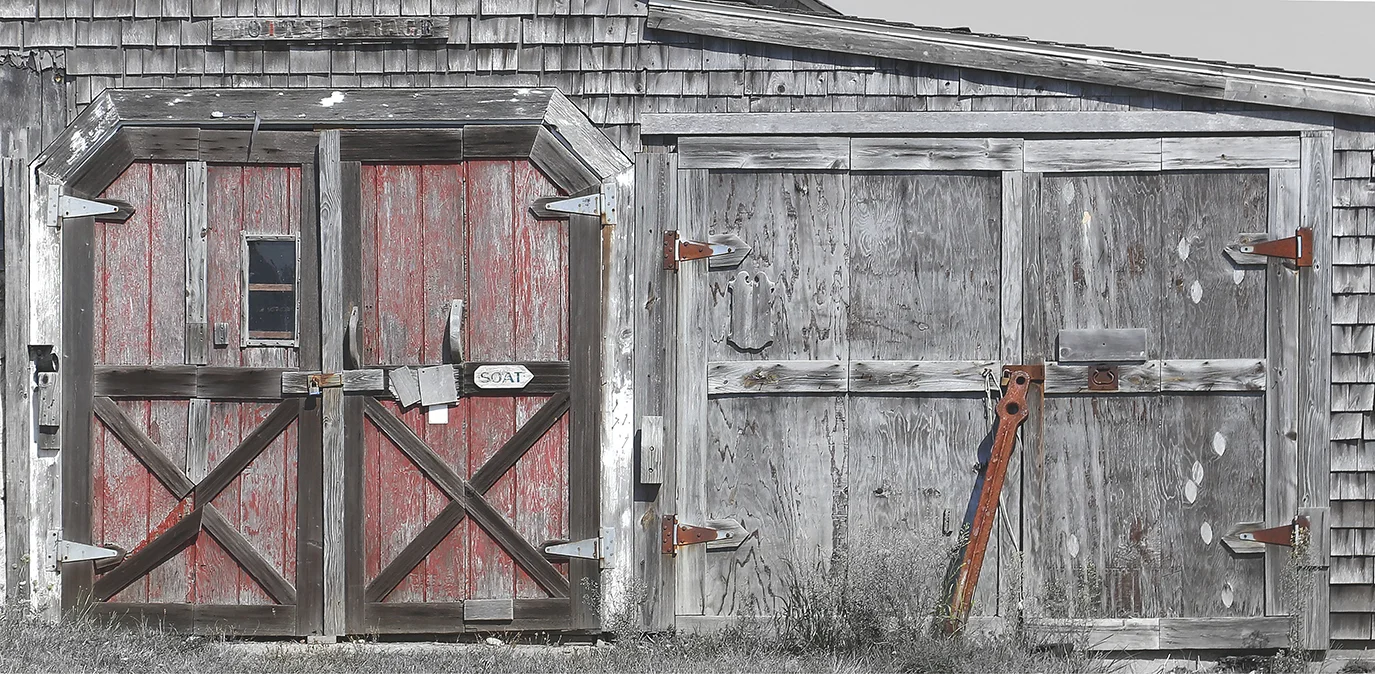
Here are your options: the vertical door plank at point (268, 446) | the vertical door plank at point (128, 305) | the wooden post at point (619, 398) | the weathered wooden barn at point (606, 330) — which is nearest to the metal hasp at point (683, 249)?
the weathered wooden barn at point (606, 330)

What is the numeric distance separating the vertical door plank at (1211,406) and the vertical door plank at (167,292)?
15.8 ft

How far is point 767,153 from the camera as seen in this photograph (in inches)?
217

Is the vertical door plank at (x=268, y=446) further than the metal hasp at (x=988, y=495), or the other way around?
the vertical door plank at (x=268, y=446)

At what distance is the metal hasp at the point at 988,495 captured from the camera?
5359 millimetres

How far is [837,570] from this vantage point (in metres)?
5.52

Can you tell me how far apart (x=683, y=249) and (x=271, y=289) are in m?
2.05

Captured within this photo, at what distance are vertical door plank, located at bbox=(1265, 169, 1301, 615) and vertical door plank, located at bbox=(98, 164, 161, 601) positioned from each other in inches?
216

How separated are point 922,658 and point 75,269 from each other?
4476 mm

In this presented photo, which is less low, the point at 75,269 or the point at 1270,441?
the point at 75,269

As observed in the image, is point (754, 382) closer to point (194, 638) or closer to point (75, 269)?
point (194, 638)

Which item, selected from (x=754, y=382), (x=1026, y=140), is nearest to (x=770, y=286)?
(x=754, y=382)

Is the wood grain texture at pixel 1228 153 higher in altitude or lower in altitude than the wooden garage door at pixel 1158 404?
higher

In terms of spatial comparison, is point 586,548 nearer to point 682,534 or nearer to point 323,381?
point 682,534

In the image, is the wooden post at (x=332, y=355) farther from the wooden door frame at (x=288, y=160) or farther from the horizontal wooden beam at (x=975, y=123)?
the horizontal wooden beam at (x=975, y=123)
